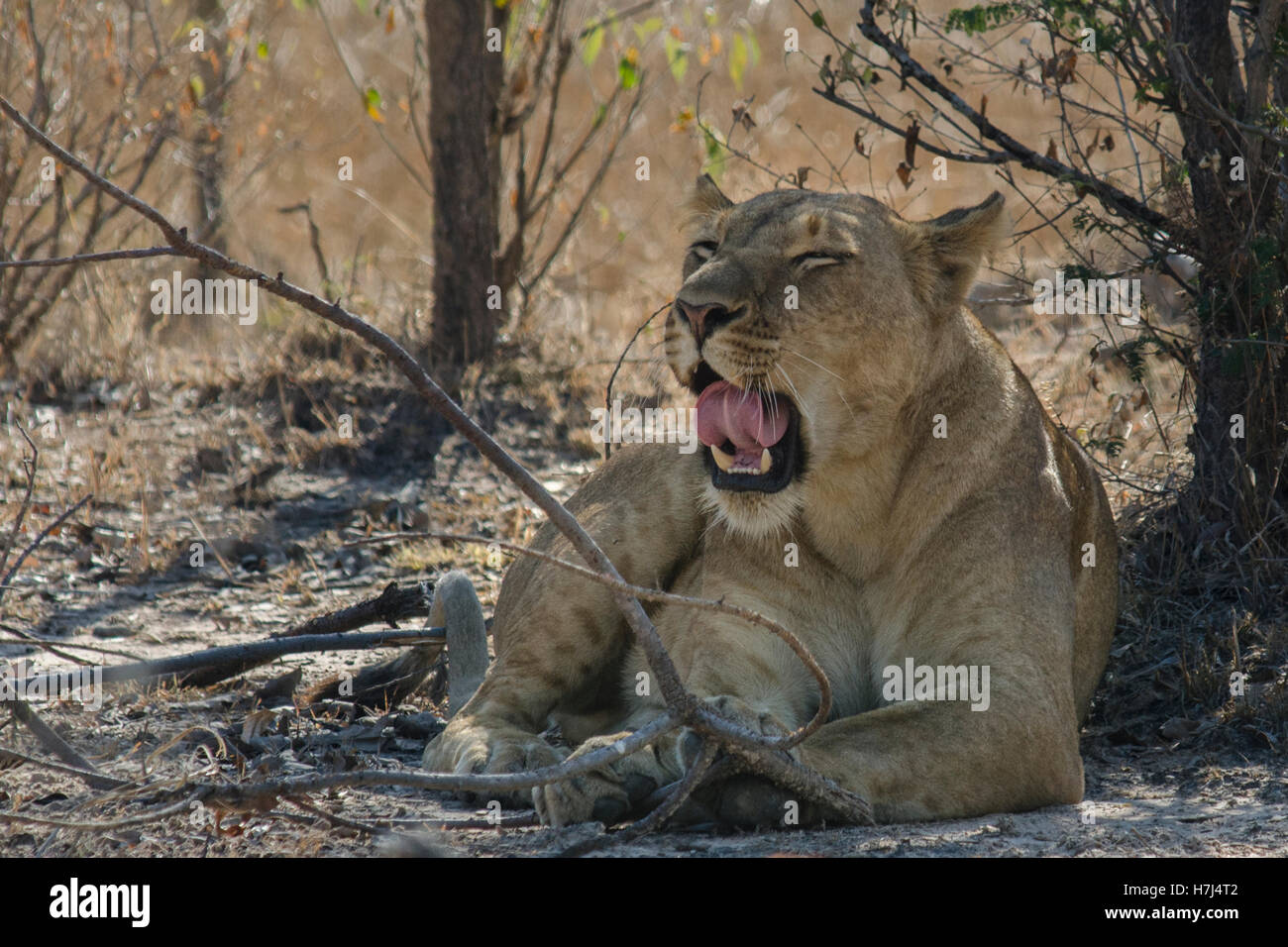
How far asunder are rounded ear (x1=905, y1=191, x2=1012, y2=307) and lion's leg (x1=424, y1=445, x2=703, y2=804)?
2.82 feet

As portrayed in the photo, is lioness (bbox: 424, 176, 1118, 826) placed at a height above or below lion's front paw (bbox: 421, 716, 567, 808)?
above

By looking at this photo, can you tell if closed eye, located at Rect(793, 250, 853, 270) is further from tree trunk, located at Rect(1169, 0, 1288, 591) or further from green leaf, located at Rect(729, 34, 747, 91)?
green leaf, located at Rect(729, 34, 747, 91)

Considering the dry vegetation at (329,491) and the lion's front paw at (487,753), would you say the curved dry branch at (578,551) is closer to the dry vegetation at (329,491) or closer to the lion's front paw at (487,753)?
the dry vegetation at (329,491)

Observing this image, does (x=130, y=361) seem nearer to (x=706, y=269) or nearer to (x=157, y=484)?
(x=157, y=484)

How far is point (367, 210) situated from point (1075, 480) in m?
12.3

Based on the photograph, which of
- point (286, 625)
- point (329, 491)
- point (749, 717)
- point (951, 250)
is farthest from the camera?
point (329, 491)

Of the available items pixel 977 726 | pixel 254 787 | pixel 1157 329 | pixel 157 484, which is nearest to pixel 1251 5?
pixel 1157 329

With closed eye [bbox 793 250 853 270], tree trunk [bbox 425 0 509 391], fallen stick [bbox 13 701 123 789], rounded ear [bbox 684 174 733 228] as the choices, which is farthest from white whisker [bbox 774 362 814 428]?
tree trunk [bbox 425 0 509 391]

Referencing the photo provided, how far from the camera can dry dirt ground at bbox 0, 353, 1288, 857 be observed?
3.21 metres

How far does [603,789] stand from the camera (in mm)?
3275

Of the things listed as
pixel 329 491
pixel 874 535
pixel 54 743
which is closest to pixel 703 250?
pixel 874 535

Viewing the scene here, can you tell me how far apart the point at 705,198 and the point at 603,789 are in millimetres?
2003

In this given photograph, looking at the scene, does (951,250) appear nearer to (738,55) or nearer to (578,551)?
(578,551)

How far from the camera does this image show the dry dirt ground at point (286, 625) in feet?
10.5
